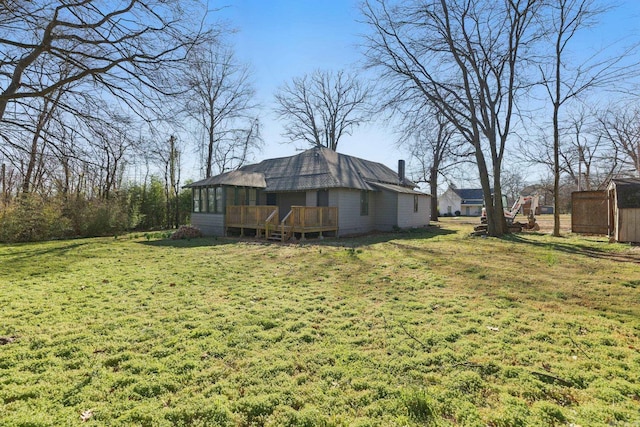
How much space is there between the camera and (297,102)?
3375 cm

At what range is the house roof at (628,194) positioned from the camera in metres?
11.5

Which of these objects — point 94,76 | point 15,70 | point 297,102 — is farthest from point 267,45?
point 297,102

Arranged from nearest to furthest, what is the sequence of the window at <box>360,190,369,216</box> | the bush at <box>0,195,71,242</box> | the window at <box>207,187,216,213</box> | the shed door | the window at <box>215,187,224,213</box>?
1. the bush at <box>0,195,71,242</box>
2. the shed door
3. the window at <box>215,187,224,213</box>
4. the window at <box>207,187,216,213</box>
5. the window at <box>360,190,369,216</box>

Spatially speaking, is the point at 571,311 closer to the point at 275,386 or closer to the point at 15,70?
the point at 275,386

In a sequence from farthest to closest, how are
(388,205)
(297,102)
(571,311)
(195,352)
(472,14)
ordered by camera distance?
(297,102), (388,205), (472,14), (571,311), (195,352)

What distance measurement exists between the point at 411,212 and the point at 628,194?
10.3 meters

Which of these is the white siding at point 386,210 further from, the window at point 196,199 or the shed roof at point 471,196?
the shed roof at point 471,196

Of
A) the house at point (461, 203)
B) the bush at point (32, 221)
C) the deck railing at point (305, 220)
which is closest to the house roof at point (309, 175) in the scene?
the deck railing at point (305, 220)

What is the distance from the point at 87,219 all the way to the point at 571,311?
1950cm

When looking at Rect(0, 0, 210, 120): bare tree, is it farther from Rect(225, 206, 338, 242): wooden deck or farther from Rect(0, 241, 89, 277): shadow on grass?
Rect(225, 206, 338, 242): wooden deck

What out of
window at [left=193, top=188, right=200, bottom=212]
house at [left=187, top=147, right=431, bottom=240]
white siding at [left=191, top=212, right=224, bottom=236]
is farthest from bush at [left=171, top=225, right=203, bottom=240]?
window at [left=193, top=188, right=200, bottom=212]

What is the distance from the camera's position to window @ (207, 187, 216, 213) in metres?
17.0

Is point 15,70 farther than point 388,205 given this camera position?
No

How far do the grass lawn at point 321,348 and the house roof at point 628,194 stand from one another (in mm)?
5620
